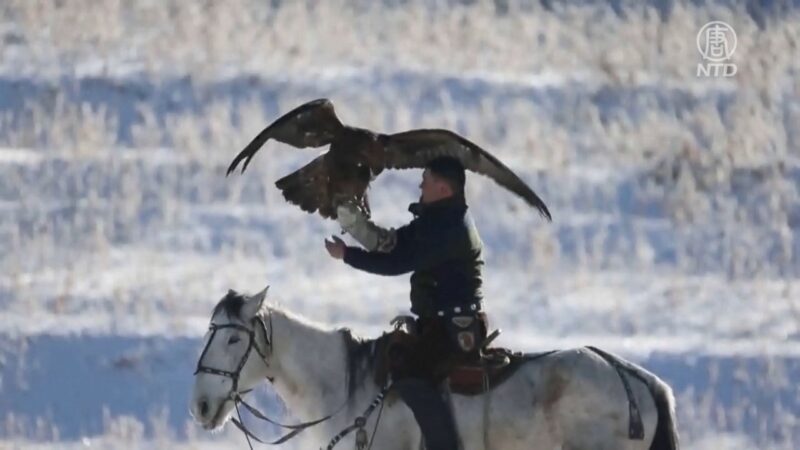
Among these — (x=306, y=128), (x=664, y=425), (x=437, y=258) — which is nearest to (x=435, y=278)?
(x=437, y=258)

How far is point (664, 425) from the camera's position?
9.92 meters

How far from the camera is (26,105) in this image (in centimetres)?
2067

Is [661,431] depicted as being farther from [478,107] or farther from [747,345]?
[478,107]

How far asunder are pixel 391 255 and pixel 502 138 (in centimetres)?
1113

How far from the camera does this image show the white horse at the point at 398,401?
9805 mm

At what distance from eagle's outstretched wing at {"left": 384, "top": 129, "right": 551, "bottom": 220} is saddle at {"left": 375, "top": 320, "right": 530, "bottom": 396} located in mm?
764

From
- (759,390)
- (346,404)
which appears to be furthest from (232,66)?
(346,404)

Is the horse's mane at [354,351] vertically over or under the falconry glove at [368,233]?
under

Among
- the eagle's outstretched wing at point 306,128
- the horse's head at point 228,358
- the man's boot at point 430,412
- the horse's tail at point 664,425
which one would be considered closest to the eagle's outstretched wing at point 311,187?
the eagle's outstretched wing at point 306,128

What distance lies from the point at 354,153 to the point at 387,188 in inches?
359

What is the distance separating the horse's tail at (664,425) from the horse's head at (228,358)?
74.5 inches

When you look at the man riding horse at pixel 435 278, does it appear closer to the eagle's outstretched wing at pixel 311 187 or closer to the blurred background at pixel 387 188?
the eagle's outstretched wing at pixel 311 187

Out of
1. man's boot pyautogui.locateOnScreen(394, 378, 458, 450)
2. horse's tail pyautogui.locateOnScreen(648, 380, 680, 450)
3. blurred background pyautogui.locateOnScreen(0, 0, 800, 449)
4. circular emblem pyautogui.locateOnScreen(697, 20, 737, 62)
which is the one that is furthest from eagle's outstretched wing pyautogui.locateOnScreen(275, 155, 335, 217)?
circular emblem pyautogui.locateOnScreen(697, 20, 737, 62)

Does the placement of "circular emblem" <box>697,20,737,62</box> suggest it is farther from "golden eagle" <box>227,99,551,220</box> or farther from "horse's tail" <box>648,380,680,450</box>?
"horse's tail" <box>648,380,680,450</box>
